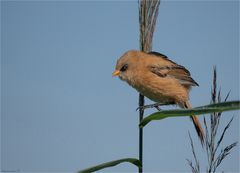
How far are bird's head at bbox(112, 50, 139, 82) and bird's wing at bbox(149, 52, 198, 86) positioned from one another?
293mm

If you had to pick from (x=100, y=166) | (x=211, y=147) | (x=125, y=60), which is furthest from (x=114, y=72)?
(x=100, y=166)

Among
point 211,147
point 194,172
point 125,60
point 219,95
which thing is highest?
point 125,60

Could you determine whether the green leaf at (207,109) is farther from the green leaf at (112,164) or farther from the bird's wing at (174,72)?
the bird's wing at (174,72)

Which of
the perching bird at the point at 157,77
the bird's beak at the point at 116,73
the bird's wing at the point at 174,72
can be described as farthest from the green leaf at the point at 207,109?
the bird's wing at the point at 174,72

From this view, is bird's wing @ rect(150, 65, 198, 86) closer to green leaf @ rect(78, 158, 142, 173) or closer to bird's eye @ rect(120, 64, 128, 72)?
bird's eye @ rect(120, 64, 128, 72)

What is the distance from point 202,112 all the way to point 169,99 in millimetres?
3164

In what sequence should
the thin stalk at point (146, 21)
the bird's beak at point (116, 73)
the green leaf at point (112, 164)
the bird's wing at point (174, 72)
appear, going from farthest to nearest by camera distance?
the bird's wing at point (174, 72), the bird's beak at point (116, 73), the thin stalk at point (146, 21), the green leaf at point (112, 164)

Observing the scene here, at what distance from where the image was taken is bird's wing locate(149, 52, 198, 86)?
464cm

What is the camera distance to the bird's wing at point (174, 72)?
464 centimetres

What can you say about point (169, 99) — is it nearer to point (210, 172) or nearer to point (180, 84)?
point (180, 84)

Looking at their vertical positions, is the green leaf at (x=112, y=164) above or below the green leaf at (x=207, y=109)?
below

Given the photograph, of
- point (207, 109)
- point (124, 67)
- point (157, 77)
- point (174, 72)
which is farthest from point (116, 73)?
point (207, 109)

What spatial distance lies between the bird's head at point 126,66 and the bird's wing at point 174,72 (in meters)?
0.29

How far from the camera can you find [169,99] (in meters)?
4.66
